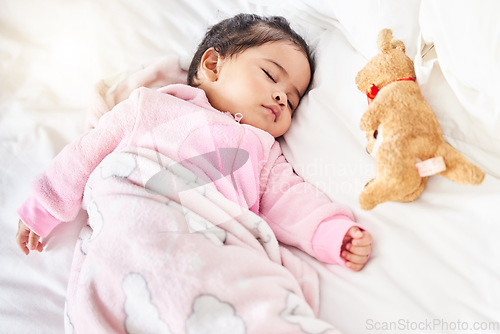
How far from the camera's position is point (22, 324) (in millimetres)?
775

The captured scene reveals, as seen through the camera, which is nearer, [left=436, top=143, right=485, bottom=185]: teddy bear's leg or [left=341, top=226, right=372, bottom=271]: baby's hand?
[left=436, top=143, right=485, bottom=185]: teddy bear's leg

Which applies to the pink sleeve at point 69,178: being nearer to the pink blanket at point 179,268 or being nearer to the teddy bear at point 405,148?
the pink blanket at point 179,268

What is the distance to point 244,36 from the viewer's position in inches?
44.4

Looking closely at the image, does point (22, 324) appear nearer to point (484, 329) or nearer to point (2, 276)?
point (2, 276)

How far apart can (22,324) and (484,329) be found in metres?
Answer: 0.82

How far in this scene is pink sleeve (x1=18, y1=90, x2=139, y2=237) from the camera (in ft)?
2.92

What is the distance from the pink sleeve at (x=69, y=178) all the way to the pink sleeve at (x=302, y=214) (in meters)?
0.37

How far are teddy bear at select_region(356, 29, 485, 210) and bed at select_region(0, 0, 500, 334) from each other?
0.06 metres

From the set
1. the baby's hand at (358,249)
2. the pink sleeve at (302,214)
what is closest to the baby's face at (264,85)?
the pink sleeve at (302,214)

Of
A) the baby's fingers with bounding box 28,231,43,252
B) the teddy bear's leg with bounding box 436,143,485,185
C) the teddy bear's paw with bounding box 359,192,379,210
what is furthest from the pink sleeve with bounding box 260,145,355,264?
the baby's fingers with bounding box 28,231,43,252

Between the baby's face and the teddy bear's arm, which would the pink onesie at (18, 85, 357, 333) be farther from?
the teddy bear's arm

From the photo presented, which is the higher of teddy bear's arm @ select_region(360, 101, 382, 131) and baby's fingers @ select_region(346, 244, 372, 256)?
teddy bear's arm @ select_region(360, 101, 382, 131)

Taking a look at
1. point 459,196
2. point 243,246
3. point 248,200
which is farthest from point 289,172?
point 459,196

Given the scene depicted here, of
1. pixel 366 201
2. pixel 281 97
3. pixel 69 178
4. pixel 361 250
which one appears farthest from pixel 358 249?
pixel 69 178
